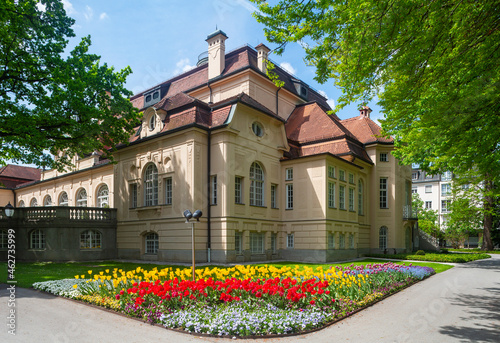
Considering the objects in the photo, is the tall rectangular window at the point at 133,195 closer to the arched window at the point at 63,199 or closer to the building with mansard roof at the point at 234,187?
the building with mansard roof at the point at 234,187

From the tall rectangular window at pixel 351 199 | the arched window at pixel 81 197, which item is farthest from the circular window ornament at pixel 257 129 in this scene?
the arched window at pixel 81 197

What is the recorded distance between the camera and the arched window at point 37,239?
24609mm

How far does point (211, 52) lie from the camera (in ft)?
99.4

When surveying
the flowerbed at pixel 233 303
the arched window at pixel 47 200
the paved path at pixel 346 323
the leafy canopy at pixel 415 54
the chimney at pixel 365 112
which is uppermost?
the chimney at pixel 365 112

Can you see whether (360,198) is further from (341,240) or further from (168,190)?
(168,190)

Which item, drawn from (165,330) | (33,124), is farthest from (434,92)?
(33,124)

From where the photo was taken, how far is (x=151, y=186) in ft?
81.9

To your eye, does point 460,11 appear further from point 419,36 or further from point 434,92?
point 434,92

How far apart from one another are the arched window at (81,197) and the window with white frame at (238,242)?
18.6 m

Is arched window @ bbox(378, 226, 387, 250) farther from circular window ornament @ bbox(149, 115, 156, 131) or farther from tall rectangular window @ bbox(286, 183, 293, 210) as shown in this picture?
circular window ornament @ bbox(149, 115, 156, 131)

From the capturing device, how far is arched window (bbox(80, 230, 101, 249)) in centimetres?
2512

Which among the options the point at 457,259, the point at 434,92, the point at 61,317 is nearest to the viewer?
the point at 61,317

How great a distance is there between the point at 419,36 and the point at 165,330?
774 centimetres

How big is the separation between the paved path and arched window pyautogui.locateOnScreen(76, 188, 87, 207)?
2371 cm
